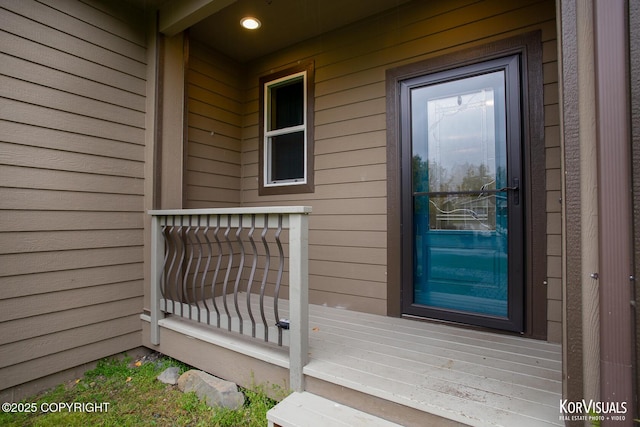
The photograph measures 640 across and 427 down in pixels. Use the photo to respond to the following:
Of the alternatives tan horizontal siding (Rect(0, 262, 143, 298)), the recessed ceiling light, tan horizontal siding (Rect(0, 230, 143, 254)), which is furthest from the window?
tan horizontal siding (Rect(0, 262, 143, 298))

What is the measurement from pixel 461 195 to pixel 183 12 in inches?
106

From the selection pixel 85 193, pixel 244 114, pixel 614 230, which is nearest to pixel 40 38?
pixel 85 193

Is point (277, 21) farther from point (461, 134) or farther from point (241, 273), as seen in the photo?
point (241, 273)

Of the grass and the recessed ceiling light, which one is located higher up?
the recessed ceiling light

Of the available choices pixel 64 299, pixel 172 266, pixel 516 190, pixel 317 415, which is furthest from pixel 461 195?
pixel 64 299

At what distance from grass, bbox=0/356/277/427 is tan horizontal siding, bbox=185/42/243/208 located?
1.60 metres

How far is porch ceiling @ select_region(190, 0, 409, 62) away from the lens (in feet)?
9.15

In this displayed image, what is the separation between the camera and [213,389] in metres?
2.08

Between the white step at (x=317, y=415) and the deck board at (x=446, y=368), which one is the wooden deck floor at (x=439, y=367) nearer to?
the deck board at (x=446, y=368)

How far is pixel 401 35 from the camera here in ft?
9.07

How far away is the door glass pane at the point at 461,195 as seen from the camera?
2334 millimetres

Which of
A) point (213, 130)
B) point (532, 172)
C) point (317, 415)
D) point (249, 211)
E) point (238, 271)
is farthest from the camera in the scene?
point (213, 130)

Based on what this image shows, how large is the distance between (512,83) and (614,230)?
5.39 feet

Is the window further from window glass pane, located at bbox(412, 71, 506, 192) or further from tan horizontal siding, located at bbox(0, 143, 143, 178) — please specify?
tan horizontal siding, located at bbox(0, 143, 143, 178)
